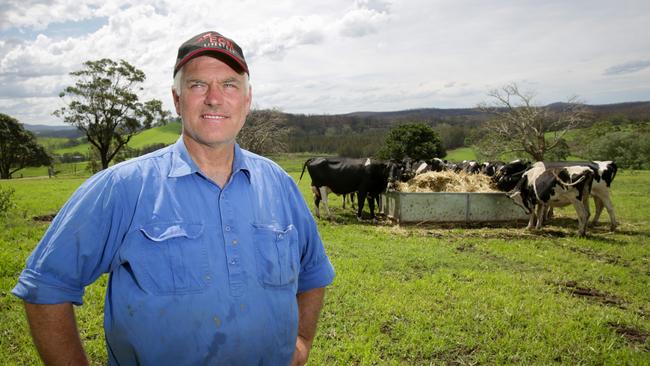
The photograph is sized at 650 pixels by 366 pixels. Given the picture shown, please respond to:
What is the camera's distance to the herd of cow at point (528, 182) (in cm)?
1053

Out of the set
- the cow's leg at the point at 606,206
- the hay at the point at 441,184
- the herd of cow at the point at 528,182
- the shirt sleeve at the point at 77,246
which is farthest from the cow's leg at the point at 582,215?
the shirt sleeve at the point at 77,246

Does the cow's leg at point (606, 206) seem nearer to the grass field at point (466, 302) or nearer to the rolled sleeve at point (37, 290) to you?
the grass field at point (466, 302)

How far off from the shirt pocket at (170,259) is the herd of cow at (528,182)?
11028 mm

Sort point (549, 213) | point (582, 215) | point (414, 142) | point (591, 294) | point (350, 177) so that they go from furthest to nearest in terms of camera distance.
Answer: point (414, 142) < point (350, 177) < point (549, 213) < point (582, 215) < point (591, 294)

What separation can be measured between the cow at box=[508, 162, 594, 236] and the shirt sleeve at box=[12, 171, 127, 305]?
1127 centimetres

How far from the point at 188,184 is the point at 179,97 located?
49cm

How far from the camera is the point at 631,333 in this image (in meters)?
5.00

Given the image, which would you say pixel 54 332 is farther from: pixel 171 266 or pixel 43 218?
pixel 43 218

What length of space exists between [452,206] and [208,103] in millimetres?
11434

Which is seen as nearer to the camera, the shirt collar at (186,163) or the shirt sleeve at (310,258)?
the shirt collar at (186,163)

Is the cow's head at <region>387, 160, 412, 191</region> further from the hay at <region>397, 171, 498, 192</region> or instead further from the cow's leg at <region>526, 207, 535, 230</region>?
the cow's leg at <region>526, 207, 535, 230</region>

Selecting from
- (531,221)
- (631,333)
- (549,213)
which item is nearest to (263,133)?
(549,213)

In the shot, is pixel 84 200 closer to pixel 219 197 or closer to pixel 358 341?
pixel 219 197

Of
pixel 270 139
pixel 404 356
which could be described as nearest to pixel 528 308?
pixel 404 356
